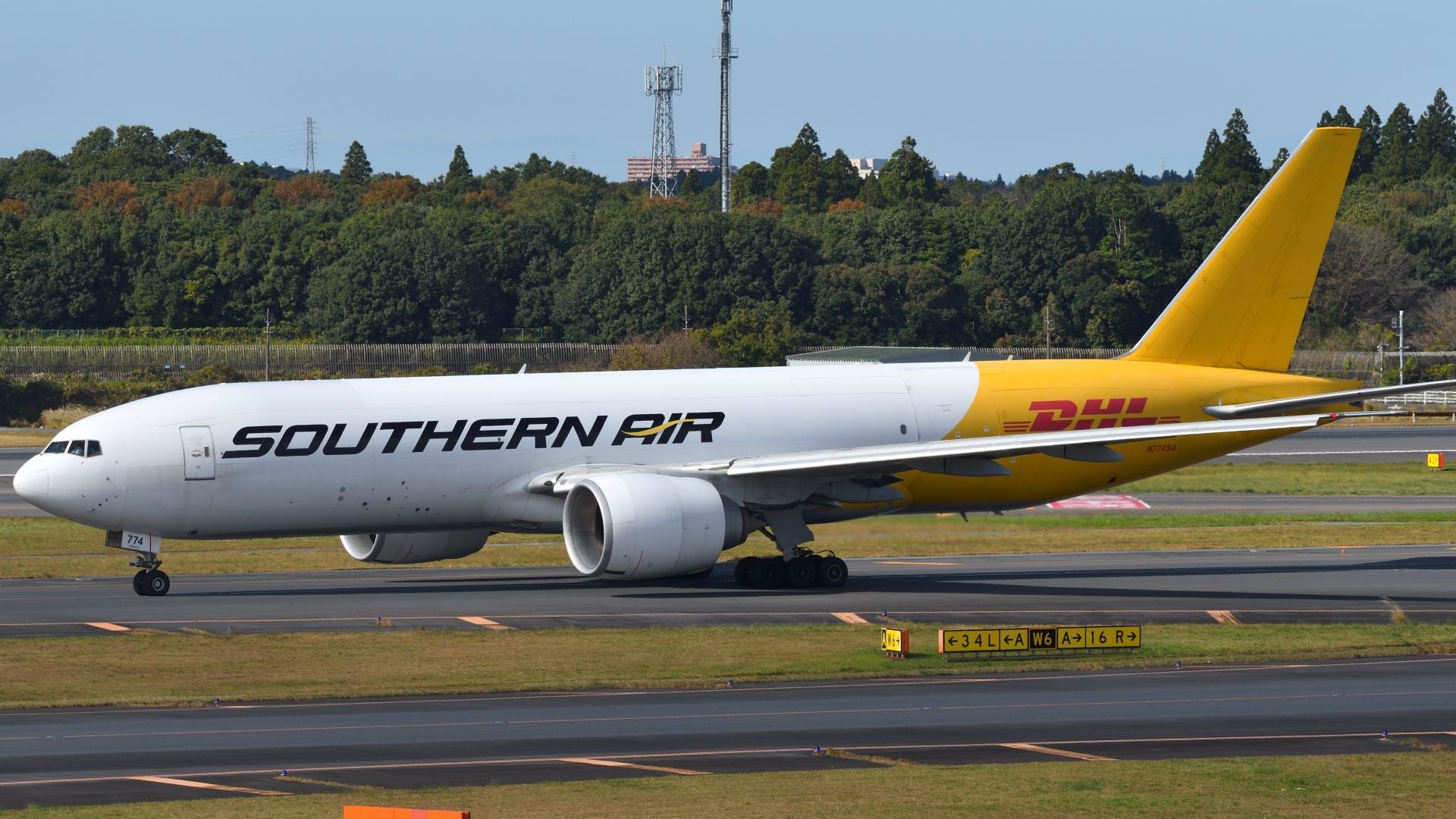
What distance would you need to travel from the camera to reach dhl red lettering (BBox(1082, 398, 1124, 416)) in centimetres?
→ 4178

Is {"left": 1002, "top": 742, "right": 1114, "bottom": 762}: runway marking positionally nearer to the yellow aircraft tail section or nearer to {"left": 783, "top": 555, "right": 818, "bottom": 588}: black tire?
{"left": 783, "top": 555, "right": 818, "bottom": 588}: black tire

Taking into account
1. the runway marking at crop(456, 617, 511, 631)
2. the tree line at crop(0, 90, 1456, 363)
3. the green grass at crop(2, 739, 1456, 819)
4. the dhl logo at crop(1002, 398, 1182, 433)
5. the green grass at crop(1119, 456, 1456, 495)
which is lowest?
the green grass at crop(2, 739, 1456, 819)

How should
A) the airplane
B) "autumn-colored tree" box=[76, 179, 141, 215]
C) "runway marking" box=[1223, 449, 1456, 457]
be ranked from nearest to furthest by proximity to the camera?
1. the airplane
2. "runway marking" box=[1223, 449, 1456, 457]
3. "autumn-colored tree" box=[76, 179, 141, 215]

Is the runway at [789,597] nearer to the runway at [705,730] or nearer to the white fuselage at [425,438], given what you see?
the white fuselage at [425,438]

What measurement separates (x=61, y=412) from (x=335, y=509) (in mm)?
68108

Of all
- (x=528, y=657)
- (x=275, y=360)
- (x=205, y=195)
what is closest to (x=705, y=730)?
(x=528, y=657)

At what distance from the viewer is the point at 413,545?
132ft

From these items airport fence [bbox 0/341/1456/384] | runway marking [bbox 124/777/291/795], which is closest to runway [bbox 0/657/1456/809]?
runway marking [bbox 124/777/291/795]

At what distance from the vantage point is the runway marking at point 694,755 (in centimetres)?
2022

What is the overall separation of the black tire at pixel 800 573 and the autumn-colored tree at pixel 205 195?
137 meters

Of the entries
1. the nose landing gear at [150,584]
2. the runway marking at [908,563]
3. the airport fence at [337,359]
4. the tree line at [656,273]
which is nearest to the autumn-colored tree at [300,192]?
the tree line at [656,273]

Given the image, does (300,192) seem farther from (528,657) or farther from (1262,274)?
(528,657)

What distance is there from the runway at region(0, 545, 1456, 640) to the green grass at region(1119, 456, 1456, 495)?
19068 mm

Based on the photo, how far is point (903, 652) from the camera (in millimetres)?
29250
